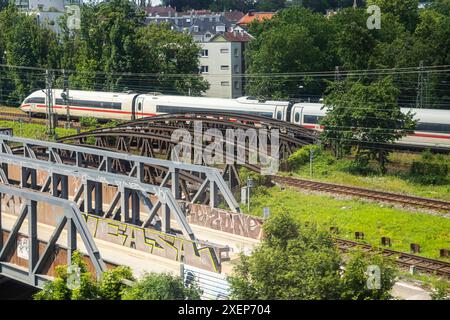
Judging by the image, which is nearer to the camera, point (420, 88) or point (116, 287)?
point (116, 287)

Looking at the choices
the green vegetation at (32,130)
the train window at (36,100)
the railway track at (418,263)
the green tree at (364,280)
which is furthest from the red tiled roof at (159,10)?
the green tree at (364,280)

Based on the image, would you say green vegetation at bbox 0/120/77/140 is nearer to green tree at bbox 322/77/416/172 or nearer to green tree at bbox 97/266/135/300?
green tree at bbox 322/77/416/172

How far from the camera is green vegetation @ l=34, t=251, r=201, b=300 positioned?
14922mm

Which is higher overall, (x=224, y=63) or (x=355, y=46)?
(x=355, y=46)

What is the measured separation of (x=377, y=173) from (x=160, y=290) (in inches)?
781

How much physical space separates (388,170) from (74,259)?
19.5m

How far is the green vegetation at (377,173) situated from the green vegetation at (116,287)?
16.0 metres

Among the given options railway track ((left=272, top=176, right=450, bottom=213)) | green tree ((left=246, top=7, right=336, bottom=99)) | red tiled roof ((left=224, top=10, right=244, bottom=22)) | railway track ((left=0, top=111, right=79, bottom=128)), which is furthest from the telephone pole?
red tiled roof ((left=224, top=10, right=244, bottom=22))

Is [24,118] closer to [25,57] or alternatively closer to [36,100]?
[36,100]

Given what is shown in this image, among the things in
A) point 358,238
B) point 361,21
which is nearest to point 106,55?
point 361,21

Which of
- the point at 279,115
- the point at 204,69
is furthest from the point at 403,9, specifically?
the point at 279,115

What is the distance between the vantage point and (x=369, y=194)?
1133 inches

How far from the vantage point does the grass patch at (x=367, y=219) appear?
23.8m

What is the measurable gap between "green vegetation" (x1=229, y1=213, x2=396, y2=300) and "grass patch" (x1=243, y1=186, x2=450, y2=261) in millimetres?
6833
